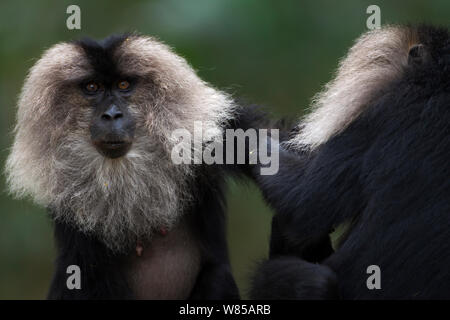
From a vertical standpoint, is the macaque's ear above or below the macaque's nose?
above

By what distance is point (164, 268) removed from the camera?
6.44 m

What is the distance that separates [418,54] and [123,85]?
2.00m

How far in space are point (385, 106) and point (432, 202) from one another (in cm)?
69

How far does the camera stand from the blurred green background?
31.6 ft

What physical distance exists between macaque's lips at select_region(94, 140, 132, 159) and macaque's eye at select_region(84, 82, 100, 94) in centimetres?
39

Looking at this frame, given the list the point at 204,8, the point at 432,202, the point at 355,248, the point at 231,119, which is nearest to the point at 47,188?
the point at 231,119

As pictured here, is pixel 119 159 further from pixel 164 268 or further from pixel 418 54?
pixel 418 54

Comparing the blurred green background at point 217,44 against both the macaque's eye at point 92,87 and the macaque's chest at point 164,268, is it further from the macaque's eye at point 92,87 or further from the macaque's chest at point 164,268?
the macaque's eye at point 92,87

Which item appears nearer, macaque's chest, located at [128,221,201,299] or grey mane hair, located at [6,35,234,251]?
grey mane hair, located at [6,35,234,251]

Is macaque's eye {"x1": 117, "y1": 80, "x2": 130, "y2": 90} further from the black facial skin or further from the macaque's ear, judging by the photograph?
the macaque's ear

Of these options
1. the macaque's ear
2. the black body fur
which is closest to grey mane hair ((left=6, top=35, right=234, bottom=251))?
the black body fur

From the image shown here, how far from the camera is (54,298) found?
6.19m

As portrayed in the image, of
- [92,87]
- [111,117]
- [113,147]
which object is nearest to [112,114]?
[111,117]

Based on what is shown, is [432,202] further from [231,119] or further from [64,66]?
[64,66]
